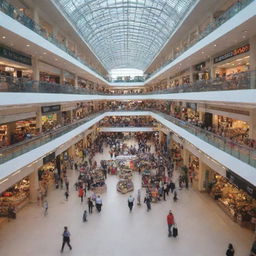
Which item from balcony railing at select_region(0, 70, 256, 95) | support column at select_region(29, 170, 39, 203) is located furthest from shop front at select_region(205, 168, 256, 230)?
support column at select_region(29, 170, 39, 203)

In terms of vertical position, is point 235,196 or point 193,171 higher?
point 235,196

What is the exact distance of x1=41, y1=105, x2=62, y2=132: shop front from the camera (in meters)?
20.5

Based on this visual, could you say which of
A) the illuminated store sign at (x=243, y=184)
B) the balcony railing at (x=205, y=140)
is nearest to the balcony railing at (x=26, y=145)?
the balcony railing at (x=205, y=140)

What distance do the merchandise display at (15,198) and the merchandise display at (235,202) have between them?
12.2 meters

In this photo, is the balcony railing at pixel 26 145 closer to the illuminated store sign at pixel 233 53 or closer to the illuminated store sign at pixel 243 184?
the illuminated store sign at pixel 243 184

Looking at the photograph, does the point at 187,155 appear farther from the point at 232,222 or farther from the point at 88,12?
the point at 88,12

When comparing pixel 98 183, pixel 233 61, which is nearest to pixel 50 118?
pixel 98 183

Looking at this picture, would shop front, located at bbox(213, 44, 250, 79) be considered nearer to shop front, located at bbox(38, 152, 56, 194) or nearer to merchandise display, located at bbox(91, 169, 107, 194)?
merchandise display, located at bbox(91, 169, 107, 194)

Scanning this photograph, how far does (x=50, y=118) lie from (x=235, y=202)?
56.7 feet

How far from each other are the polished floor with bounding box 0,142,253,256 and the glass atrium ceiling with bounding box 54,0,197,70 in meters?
14.0

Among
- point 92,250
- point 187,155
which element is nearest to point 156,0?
point 187,155

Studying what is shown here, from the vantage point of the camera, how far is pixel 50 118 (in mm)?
25750

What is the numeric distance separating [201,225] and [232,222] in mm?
1771

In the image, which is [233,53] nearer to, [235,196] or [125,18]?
[235,196]
